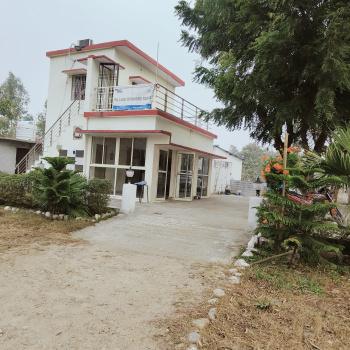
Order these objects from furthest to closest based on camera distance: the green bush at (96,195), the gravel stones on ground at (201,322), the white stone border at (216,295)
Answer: the green bush at (96,195) → the gravel stones on ground at (201,322) → the white stone border at (216,295)

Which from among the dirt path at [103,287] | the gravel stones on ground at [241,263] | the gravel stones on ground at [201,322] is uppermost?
the gravel stones on ground at [241,263]

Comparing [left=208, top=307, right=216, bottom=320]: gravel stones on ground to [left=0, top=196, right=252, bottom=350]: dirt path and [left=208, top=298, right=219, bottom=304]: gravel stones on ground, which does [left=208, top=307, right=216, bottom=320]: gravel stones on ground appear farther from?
[left=0, top=196, right=252, bottom=350]: dirt path

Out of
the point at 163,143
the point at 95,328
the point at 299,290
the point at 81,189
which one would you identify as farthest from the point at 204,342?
the point at 163,143

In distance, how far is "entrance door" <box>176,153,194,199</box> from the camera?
41.5 feet

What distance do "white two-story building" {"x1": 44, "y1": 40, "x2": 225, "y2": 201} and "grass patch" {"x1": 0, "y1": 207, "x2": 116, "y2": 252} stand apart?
182 inches

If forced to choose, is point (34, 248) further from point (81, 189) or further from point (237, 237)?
point (237, 237)

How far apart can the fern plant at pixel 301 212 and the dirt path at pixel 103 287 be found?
1169mm

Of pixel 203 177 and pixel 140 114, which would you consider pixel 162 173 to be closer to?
pixel 140 114

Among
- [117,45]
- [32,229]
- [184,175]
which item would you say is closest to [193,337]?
[32,229]

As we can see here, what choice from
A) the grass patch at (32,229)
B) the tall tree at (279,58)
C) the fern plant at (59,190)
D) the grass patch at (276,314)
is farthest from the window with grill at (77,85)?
the grass patch at (276,314)

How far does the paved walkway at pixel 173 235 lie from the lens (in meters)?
4.97

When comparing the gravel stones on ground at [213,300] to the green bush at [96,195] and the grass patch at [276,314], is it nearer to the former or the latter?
the grass patch at [276,314]

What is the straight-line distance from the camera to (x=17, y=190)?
7.58m

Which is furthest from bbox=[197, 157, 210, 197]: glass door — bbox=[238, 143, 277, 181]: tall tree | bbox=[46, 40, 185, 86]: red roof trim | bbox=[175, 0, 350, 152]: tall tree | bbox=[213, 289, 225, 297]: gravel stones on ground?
bbox=[238, 143, 277, 181]: tall tree
